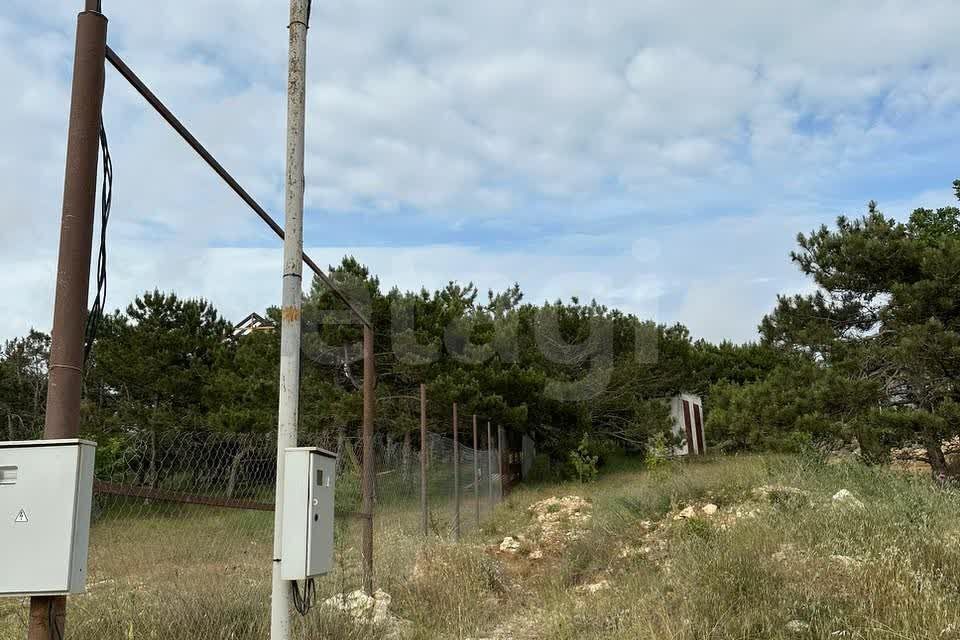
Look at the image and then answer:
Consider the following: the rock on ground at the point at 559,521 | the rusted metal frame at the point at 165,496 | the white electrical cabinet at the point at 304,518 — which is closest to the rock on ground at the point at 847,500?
the rock on ground at the point at 559,521

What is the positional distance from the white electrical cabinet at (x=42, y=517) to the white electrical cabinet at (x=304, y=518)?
1292 mm

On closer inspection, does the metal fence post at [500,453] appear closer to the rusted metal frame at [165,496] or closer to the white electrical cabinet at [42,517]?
the rusted metal frame at [165,496]

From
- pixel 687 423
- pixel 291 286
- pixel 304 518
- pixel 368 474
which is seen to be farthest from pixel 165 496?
pixel 687 423

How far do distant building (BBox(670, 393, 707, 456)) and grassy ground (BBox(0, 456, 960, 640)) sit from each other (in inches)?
525

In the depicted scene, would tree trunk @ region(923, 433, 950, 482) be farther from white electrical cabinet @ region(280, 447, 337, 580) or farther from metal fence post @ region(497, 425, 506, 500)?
white electrical cabinet @ region(280, 447, 337, 580)

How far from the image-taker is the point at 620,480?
1856cm

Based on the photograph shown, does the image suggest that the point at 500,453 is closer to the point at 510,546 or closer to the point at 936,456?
the point at 510,546

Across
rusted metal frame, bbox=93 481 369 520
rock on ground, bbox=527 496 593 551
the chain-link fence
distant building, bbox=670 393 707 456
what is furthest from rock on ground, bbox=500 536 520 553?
distant building, bbox=670 393 707 456

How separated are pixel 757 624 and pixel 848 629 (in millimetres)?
506

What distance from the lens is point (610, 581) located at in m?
6.54

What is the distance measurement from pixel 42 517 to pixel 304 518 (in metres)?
1.46

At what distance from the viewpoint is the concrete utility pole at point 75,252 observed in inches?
104

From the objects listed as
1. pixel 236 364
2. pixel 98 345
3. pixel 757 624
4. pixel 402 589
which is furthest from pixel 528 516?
pixel 98 345

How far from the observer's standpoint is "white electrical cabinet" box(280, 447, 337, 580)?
375 cm
